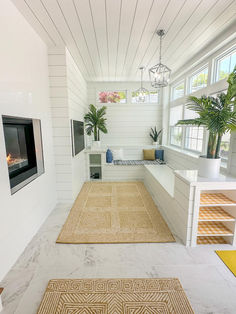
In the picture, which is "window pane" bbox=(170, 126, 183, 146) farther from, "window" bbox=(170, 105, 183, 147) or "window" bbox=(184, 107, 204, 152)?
"window" bbox=(184, 107, 204, 152)

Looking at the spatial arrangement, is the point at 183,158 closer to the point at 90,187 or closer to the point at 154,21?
the point at 90,187

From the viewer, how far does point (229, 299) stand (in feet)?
4.36

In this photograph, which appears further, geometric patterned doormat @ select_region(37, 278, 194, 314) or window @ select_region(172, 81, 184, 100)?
window @ select_region(172, 81, 184, 100)

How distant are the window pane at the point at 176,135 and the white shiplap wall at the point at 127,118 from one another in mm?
505

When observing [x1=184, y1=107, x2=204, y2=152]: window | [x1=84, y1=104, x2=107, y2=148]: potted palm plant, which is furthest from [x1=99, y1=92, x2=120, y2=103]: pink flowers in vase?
[x1=184, y1=107, x2=204, y2=152]: window

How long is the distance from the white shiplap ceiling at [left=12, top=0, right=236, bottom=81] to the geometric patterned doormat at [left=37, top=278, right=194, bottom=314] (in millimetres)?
2683

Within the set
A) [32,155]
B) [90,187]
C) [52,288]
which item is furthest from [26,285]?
[90,187]

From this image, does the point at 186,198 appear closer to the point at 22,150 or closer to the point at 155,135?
the point at 22,150

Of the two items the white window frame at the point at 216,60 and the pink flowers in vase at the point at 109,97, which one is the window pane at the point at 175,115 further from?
the pink flowers in vase at the point at 109,97

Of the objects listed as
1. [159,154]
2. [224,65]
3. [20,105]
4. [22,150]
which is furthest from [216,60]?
[22,150]

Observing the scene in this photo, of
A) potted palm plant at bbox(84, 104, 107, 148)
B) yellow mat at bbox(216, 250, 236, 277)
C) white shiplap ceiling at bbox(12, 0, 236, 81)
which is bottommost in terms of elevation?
yellow mat at bbox(216, 250, 236, 277)

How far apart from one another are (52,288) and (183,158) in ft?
9.75

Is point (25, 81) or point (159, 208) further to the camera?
point (159, 208)

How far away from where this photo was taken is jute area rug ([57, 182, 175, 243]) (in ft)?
6.81
